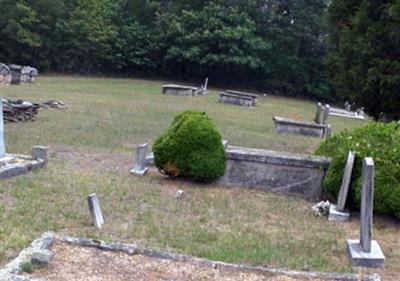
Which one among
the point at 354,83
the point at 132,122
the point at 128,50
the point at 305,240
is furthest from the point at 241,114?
the point at 128,50

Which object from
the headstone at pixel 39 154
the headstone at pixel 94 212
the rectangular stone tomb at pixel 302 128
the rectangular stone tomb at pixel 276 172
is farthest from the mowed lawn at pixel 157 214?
the rectangular stone tomb at pixel 302 128

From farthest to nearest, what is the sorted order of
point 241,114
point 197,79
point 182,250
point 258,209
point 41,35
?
point 197,79, point 41,35, point 241,114, point 258,209, point 182,250

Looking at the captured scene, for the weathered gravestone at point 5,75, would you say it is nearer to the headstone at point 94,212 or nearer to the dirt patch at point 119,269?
the headstone at point 94,212

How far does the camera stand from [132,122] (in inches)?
686

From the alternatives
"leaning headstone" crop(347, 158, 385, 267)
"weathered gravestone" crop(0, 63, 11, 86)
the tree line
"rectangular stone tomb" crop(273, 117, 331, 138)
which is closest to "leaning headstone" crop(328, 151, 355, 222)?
"leaning headstone" crop(347, 158, 385, 267)

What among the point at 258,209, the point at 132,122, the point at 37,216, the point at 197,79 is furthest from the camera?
the point at 197,79

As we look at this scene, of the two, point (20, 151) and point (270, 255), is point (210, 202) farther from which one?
point (20, 151)

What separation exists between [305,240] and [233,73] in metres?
36.7

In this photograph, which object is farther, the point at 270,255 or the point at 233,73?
the point at 233,73

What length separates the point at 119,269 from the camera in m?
4.62

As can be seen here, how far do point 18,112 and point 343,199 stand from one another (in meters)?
9.91

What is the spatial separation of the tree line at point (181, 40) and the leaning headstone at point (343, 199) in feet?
97.5

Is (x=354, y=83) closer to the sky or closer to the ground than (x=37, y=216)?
closer to the sky

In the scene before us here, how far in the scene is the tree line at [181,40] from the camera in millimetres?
38688
